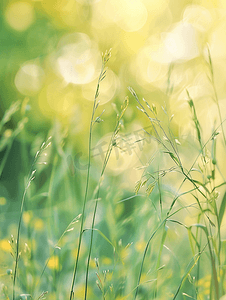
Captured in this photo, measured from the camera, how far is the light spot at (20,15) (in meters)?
2.47

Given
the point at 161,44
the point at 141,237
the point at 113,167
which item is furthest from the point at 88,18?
the point at 141,237

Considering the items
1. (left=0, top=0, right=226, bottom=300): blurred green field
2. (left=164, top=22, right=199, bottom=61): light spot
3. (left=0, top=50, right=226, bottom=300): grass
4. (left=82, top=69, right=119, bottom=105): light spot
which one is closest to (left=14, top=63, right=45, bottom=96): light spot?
(left=0, top=0, right=226, bottom=300): blurred green field

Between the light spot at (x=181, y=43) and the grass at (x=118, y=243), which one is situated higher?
the light spot at (x=181, y=43)

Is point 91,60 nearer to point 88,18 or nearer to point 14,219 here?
point 88,18

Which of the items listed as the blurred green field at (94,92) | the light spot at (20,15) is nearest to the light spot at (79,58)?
the blurred green field at (94,92)

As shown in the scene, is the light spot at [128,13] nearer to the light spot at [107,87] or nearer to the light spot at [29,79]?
the light spot at [107,87]

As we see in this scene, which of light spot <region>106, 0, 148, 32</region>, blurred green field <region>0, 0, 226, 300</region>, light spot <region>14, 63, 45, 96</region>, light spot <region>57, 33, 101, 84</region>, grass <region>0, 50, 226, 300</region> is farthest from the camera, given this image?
light spot <region>106, 0, 148, 32</region>

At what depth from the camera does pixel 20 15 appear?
2508mm

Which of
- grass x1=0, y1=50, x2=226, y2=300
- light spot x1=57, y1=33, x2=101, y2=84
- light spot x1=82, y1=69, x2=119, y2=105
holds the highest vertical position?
light spot x1=57, y1=33, x2=101, y2=84

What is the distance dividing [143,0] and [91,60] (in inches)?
44.7

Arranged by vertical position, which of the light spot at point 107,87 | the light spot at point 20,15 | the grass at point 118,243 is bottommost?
the grass at point 118,243

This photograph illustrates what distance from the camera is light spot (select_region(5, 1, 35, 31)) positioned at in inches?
97.2

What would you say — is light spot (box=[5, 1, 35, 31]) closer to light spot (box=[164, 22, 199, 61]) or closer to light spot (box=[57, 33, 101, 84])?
light spot (box=[57, 33, 101, 84])

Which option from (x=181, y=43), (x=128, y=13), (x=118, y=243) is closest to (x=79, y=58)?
(x=181, y=43)
